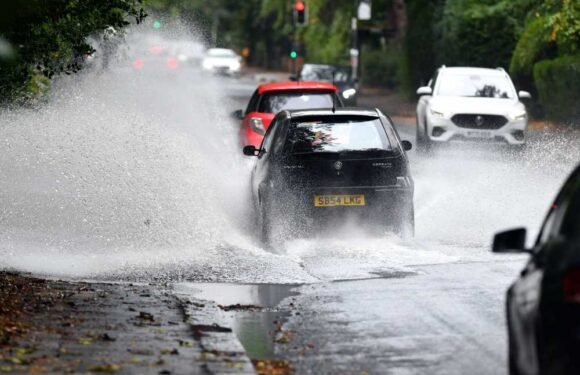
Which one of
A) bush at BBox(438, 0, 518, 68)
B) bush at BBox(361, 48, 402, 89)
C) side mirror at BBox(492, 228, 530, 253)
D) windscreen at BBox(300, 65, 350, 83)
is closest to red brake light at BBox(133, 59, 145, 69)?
bush at BBox(361, 48, 402, 89)

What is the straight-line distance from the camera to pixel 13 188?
71.4 ft

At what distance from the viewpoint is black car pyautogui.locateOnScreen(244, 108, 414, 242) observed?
1573cm

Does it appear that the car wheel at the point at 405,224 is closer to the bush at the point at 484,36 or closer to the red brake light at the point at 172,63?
the bush at the point at 484,36

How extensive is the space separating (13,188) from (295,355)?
41.6 ft

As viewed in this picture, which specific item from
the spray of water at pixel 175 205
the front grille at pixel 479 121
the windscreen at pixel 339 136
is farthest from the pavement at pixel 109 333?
the front grille at pixel 479 121

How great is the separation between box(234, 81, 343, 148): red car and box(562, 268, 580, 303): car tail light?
55.9ft

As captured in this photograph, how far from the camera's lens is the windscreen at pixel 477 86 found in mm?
30531

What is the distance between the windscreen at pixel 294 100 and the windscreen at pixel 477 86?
273 inches

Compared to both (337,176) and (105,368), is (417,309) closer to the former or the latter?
(105,368)

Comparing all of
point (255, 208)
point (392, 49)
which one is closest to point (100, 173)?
point (255, 208)

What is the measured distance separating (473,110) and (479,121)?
241 mm

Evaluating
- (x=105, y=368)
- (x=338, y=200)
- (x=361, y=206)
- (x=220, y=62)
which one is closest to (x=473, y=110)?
(x=361, y=206)

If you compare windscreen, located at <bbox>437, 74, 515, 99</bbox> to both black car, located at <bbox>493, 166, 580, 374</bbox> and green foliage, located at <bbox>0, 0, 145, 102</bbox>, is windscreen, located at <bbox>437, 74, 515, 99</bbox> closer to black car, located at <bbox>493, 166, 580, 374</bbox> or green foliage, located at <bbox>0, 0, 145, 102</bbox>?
green foliage, located at <bbox>0, 0, 145, 102</bbox>

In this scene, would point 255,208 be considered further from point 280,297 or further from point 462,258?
point 280,297
